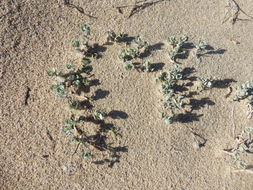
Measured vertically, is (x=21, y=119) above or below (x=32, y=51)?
below

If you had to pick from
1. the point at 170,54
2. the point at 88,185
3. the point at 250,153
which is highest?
the point at 170,54

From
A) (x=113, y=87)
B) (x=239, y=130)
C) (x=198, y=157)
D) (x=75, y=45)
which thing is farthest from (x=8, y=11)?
(x=239, y=130)

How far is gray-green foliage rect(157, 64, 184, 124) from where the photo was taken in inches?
133

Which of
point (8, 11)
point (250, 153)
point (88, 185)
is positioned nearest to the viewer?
point (88, 185)

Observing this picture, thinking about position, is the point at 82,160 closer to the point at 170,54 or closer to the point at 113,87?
the point at 113,87

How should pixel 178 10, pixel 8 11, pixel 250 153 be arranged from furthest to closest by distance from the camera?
1. pixel 178 10
2. pixel 250 153
3. pixel 8 11

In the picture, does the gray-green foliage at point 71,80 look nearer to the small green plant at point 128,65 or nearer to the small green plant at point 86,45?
the small green plant at point 86,45

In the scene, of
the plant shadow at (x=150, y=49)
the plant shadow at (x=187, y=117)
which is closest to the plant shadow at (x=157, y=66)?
the plant shadow at (x=150, y=49)

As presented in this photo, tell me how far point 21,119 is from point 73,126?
582 mm

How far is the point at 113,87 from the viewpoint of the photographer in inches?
133

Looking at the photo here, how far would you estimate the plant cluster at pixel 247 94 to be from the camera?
11.8ft

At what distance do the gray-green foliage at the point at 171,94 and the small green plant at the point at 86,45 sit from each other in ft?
2.98

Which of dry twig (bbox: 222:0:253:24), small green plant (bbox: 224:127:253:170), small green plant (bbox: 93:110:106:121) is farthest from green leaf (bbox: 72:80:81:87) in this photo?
dry twig (bbox: 222:0:253:24)

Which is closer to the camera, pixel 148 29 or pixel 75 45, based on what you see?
pixel 75 45
